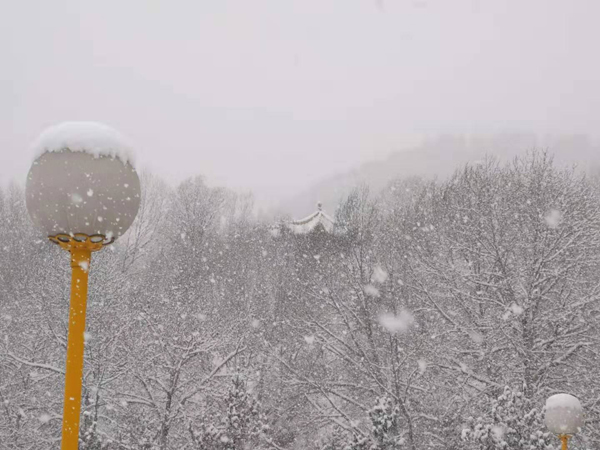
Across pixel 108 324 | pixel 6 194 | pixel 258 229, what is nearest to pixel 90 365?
pixel 108 324

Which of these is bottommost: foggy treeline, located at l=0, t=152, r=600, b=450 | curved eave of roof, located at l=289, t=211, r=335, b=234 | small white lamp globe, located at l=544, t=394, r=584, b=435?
small white lamp globe, located at l=544, t=394, r=584, b=435

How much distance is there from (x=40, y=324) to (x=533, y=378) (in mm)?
12462

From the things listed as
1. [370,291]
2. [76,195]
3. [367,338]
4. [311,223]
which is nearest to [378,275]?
[370,291]

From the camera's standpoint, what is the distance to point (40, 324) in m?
14.4

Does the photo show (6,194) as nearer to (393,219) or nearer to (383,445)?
(393,219)

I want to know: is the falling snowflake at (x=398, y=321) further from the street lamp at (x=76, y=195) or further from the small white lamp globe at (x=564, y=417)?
the street lamp at (x=76, y=195)

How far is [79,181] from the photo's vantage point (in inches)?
93.2

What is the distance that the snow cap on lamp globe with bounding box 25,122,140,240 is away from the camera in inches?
93.5

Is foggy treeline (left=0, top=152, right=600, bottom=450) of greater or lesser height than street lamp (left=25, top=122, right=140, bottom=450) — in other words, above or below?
above

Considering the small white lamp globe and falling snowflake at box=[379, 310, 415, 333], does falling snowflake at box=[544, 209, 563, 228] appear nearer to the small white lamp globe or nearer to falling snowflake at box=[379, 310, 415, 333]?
falling snowflake at box=[379, 310, 415, 333]

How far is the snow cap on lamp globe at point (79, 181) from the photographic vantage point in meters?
2.38

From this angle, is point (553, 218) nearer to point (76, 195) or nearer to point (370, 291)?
point (370, 291)

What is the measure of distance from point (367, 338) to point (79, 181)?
1387 cm

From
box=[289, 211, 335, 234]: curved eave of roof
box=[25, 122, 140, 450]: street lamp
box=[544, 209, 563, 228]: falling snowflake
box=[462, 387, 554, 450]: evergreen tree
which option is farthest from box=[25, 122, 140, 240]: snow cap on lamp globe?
box=[289, 211, 335, 234]: curved eave of roof
